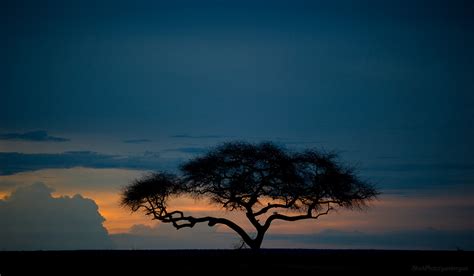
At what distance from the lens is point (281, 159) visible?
185 feet

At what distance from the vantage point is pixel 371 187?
188ft
